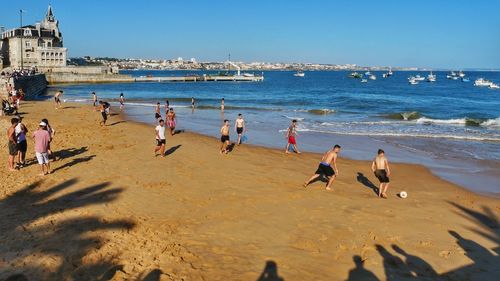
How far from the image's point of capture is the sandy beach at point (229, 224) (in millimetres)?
7012

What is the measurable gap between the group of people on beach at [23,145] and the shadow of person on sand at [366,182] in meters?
9.04

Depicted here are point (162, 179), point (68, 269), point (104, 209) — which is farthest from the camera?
point (162, 179)

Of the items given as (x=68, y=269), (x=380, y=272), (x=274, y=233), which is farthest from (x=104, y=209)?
(x=380, y=272)

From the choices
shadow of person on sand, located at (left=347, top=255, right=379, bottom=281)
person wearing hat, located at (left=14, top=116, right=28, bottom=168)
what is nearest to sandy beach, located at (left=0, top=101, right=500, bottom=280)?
shadow of person on sand, located at (left=347, top=255, right=379, bottom=281)

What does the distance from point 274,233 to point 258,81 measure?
4227 inches

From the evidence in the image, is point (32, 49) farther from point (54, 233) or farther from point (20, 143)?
point (54, 233)

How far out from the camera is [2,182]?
36.5 ft

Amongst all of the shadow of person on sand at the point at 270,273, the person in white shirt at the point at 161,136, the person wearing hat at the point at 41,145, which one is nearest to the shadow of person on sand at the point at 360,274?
the shadow of person on sand at the point at 270,273

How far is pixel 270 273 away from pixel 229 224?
2.13 m

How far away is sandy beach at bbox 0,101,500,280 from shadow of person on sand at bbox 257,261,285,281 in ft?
0.10

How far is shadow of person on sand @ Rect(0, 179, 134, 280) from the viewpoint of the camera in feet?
21.7

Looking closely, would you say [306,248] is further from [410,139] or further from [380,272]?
[410,139]

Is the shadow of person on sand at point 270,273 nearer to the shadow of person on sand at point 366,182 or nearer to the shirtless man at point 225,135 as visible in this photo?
the shadow of person on sand at point 366,182

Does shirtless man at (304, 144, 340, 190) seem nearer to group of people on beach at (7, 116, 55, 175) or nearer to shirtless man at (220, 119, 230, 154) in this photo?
shirtless man at (220, 119, 230, 154)
